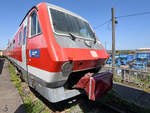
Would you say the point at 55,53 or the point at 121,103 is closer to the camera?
the point at 55,53

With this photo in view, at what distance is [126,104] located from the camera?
2.96 m

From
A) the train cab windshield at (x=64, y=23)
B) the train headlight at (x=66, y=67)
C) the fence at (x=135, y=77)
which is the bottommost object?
the fence at (x=135, y=77)

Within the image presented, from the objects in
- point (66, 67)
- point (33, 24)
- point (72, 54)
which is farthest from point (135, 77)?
point (33, 24)

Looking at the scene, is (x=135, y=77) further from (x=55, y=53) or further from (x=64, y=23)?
(x=55, y=53)

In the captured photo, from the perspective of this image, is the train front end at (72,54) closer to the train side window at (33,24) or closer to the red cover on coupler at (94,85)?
the red cover on coupler at (94,85)

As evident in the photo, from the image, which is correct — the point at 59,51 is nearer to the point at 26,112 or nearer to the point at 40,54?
the point at 40,54

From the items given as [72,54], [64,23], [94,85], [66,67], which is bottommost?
[94,85]

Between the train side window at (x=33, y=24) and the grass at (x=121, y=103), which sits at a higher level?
the train side window at (x=33, y=24)

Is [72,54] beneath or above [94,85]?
above

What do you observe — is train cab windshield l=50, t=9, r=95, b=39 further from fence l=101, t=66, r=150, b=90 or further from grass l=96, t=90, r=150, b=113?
fence l=101, t=66, r=150, b=90

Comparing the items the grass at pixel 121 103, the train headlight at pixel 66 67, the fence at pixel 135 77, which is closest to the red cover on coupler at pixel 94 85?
the train headlight at pixel 66 67

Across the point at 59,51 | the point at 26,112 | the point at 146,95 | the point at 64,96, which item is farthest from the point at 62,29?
the point at 146,95

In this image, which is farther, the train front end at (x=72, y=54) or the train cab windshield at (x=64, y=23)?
the train cab windshield at (x=64, y=23)

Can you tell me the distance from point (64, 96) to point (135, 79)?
14.4ft
